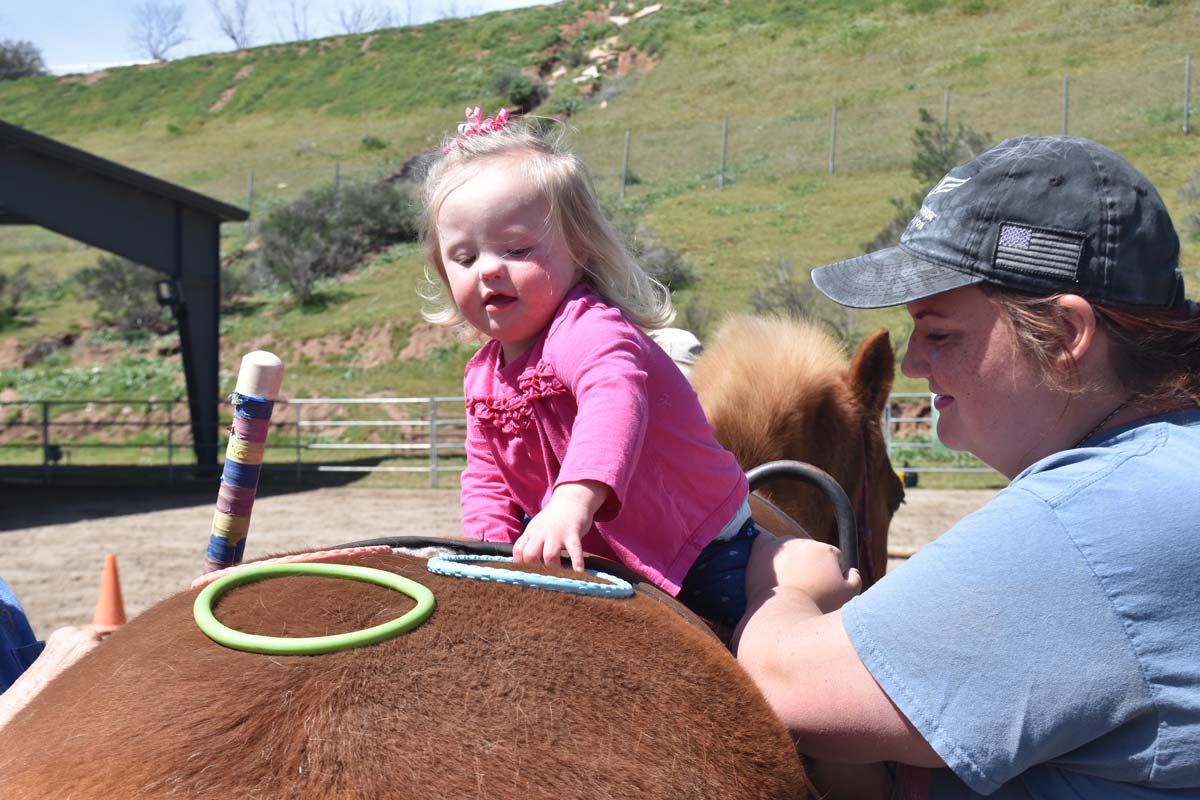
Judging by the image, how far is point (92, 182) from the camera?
14156 mm

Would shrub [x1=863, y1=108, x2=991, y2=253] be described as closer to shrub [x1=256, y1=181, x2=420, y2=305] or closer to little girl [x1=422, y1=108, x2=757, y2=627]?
shrub [x1=256, y1=181, x2=420, y2=305]

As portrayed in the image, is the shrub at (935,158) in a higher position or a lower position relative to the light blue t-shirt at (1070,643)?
higher

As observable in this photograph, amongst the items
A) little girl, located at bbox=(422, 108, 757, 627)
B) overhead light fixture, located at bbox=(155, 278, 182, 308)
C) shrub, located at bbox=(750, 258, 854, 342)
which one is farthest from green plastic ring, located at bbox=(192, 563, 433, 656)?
overhead light fixture, located at bbox=(155, 278, 182, 308)

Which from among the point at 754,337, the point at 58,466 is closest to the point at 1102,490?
the point at 754,337

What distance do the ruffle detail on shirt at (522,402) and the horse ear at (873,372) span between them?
137 centimetres

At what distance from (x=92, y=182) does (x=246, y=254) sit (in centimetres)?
1805

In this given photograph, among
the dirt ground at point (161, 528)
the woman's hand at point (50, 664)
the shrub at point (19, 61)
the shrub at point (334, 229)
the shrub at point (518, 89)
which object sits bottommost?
the dirt ground at point (161, 528)

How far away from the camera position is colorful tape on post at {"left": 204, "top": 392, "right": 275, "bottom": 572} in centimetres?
171

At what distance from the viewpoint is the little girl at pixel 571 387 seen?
5.64 ft

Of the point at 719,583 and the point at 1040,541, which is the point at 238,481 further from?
the point at 1040,541

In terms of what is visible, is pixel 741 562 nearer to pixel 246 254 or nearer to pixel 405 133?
pixel 246 254

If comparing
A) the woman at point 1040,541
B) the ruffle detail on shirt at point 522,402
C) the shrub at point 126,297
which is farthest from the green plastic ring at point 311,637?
the shrub at point 126,297

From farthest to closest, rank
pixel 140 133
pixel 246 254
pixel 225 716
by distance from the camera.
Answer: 1. pixel 140 133
2. pixel 246 254
3. pixel 225 716

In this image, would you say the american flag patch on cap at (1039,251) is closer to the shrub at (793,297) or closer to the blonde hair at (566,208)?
the blonde hair at (566,208)
